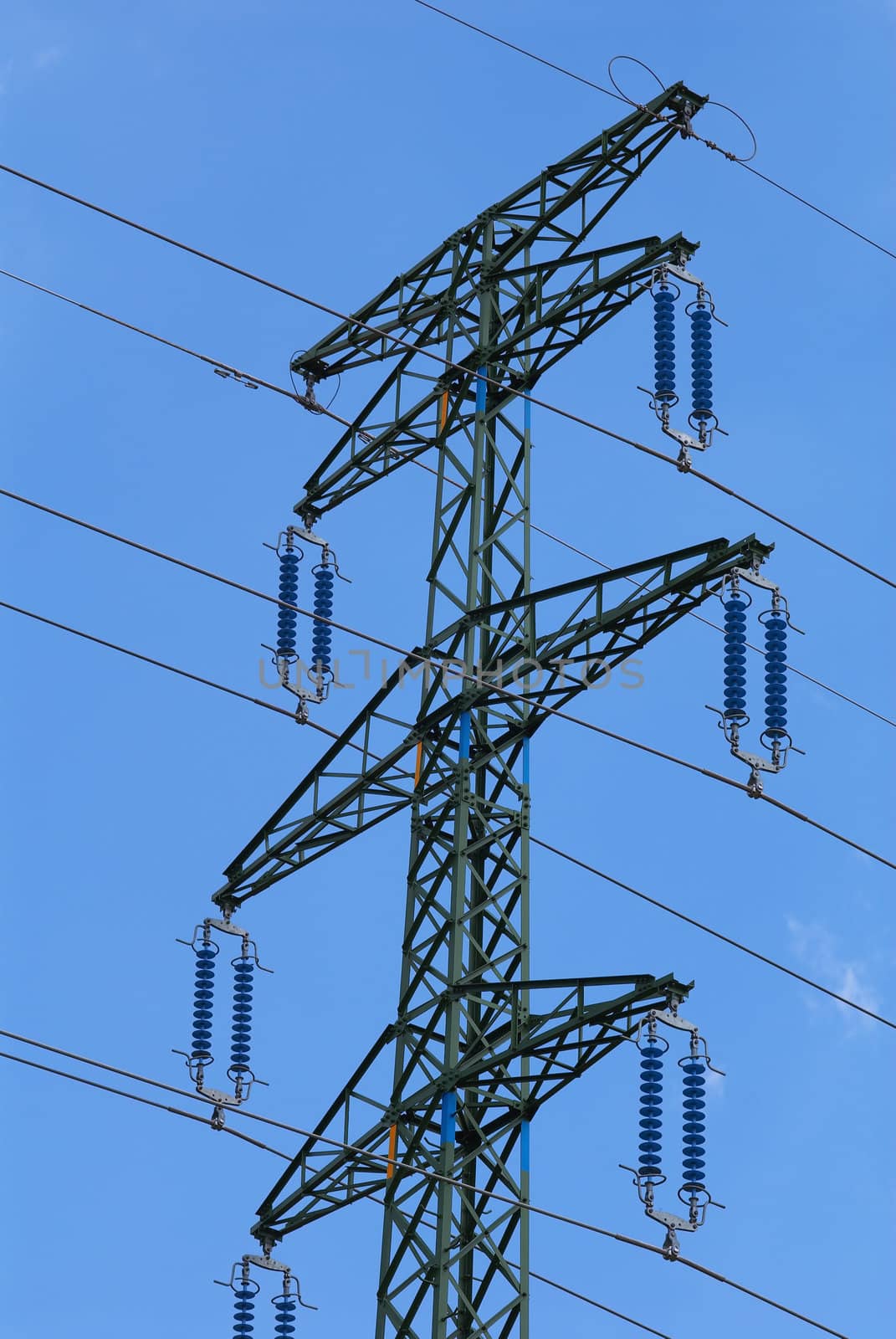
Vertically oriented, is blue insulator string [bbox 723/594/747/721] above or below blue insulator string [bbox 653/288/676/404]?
below

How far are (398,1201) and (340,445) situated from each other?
8906mm

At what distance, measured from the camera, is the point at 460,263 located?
117ft

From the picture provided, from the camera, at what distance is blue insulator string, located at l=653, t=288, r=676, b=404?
3136cm

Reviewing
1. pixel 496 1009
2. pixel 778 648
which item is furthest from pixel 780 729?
pixel 496 1009

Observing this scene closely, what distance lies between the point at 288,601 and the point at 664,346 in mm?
5840

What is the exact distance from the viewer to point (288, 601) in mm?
35312

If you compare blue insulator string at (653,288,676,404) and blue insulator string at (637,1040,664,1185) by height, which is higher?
blue insulator string at (653,288,676,404)

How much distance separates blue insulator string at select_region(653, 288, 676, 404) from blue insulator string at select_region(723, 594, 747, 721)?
7.29 feet

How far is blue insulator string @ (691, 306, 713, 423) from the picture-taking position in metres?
31.4

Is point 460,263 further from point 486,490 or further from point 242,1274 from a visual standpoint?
point 242,1274

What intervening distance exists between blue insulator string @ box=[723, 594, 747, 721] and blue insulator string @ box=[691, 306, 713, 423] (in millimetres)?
2047

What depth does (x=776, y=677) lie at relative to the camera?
102ft

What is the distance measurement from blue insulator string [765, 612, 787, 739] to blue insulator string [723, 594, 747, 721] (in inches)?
14.2

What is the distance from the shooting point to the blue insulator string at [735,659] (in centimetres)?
3052
